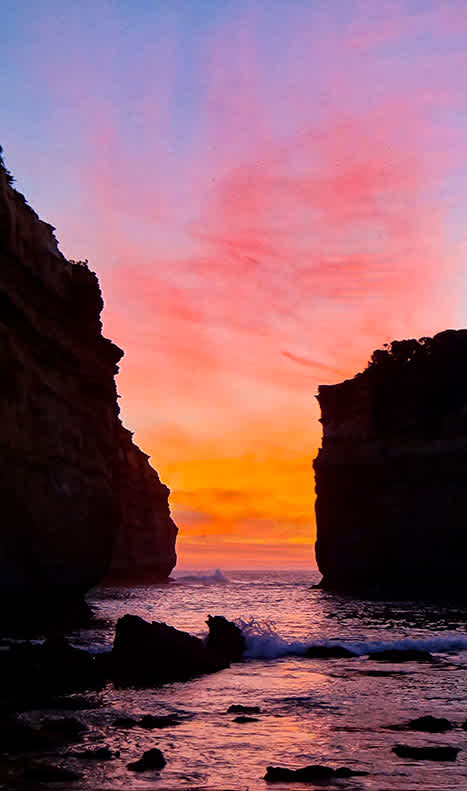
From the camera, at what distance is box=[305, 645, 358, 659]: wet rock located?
968 inches

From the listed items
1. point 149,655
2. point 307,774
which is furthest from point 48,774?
point 149,655

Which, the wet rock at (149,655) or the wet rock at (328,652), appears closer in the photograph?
the wet rock at (149,655)

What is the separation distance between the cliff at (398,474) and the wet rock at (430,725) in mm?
53278

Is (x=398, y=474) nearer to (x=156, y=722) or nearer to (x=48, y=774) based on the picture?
(x=156, y=722)

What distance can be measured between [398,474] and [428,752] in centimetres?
5908

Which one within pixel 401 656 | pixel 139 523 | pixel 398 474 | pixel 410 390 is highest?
pixel 410 390

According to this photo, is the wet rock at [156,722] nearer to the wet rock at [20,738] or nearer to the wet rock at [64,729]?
the wet rock at [64,729]

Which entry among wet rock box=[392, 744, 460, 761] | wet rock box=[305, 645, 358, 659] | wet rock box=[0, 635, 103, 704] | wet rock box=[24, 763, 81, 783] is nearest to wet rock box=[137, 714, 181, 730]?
wet rock box=[24, 763, 81, 783]

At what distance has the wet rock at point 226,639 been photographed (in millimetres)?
24391

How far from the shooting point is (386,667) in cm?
2181

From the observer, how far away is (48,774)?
379 inches

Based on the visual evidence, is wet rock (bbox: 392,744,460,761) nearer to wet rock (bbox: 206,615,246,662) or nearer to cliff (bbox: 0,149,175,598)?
wet rock (bbox: 206,615,246,662)

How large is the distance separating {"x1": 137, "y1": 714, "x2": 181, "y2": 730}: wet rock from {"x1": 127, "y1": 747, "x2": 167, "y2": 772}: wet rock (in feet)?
8.54

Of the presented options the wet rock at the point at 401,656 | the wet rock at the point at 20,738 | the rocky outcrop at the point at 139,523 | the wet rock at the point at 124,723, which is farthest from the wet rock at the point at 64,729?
the rocky outcrop at the point at 139,523
